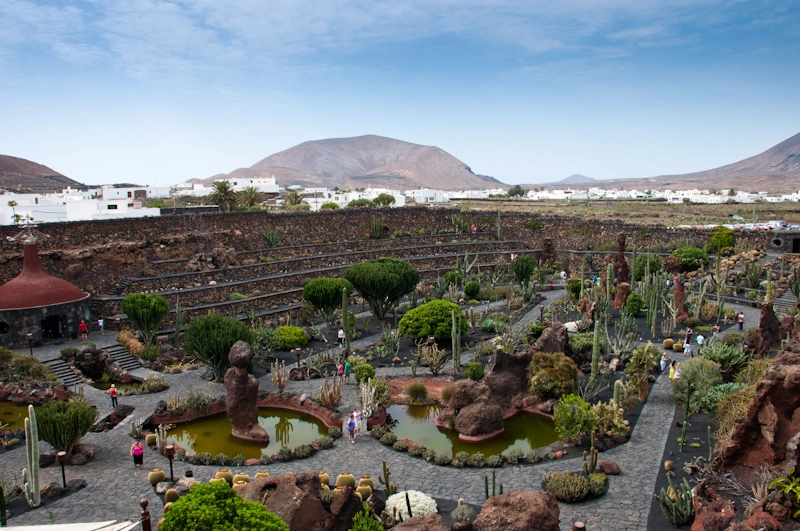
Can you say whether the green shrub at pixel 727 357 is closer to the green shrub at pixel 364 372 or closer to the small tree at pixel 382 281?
the green shrub at pixel 364 372

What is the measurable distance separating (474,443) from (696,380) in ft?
20.1

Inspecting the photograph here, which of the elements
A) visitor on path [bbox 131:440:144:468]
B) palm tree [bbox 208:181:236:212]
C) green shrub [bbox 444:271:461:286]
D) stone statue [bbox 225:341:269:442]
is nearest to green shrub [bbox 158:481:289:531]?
visitor on path [bbox 131:440:144:468]

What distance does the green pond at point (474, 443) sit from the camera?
16484 millimetres

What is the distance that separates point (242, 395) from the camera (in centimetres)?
1711

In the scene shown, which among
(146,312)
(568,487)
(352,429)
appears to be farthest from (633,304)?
(146,312)

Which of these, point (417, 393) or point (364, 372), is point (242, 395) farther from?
point (417, 393)

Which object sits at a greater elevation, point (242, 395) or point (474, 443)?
point (242, 395)

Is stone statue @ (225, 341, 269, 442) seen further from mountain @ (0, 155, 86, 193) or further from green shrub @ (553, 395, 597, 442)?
mountain @ (0, 155, 86, 193)

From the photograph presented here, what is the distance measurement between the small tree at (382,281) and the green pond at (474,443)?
9.41 m

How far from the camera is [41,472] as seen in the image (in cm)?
1443

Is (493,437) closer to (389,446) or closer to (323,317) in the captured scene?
(389,446)

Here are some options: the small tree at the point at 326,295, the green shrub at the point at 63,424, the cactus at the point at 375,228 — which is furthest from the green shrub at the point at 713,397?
the cactus at the point at 375,228

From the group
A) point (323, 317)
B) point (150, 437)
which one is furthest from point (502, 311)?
point (150, 437)

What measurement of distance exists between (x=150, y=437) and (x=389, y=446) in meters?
5.95
